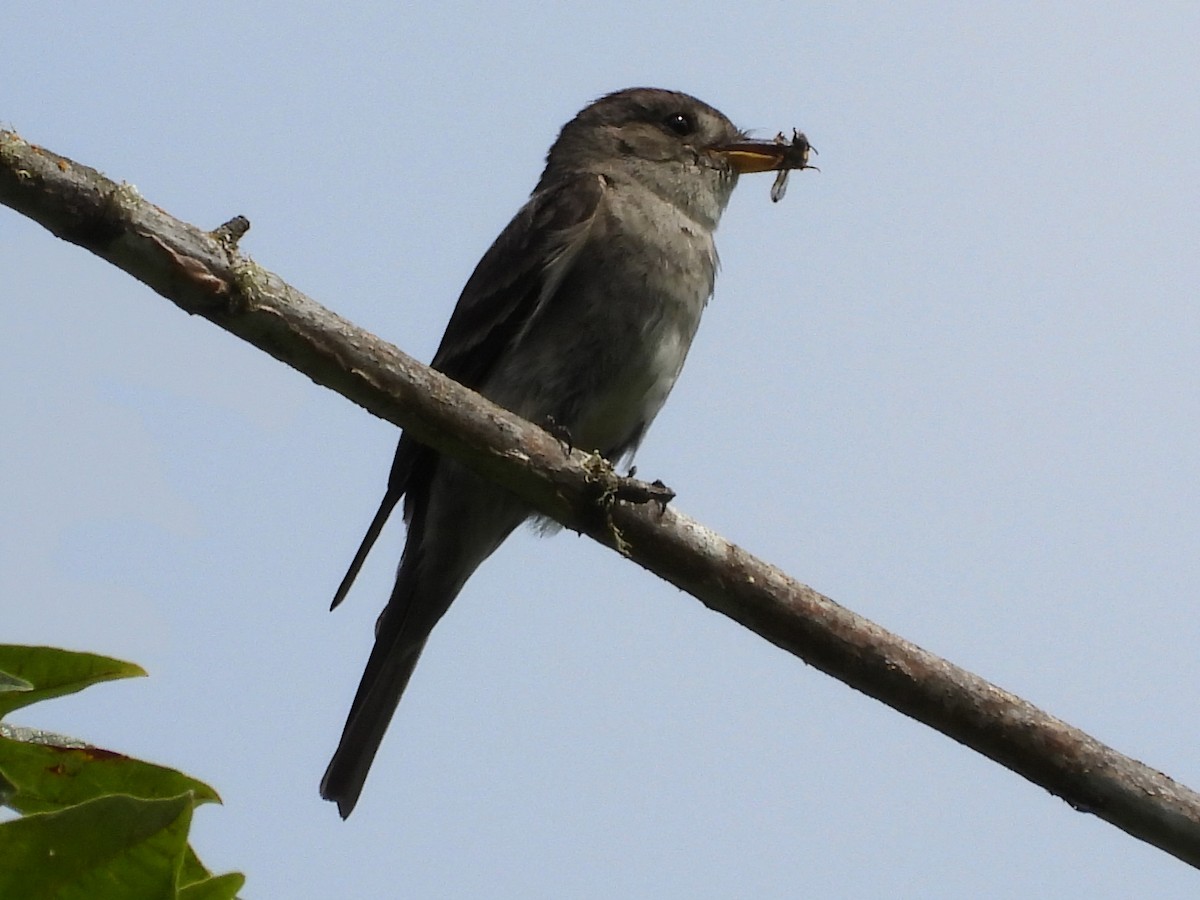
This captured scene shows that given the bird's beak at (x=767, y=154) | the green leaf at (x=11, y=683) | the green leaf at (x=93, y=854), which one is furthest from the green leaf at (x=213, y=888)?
the bird's beak at (x=767, y=154)

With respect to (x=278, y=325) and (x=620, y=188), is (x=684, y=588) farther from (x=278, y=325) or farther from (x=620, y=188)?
(x=620, y=188)

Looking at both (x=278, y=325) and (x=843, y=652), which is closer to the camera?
(x=278, y=325)

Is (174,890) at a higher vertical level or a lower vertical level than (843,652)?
lower

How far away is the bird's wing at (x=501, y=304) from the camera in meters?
5.46

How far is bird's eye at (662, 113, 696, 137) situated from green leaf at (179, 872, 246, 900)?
4.91 meters

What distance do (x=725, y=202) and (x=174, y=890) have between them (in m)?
4.71

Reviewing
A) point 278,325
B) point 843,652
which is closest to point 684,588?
point 843,652

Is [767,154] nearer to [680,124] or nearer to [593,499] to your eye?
[680,124]

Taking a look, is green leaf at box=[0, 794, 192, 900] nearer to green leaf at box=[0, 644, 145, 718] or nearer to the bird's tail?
green leaf at box=[0, 644, 145, 718]

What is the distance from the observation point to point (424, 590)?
5.71 m

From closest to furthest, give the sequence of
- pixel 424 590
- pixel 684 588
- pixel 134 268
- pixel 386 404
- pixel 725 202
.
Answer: pixel 134 268, pixel 386 404, pixel 684 588, pixel 424 590, pixel 725 202

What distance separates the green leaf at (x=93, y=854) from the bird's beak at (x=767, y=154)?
4.84 metres

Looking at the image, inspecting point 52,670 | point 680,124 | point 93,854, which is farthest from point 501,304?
point 93,854

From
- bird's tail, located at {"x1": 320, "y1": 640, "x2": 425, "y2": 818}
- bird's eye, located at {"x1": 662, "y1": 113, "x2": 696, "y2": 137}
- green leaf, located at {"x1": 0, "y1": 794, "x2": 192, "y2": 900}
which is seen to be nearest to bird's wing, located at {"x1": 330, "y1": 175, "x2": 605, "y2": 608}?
bird's tail, located at {"x1": 320, "y1": 640, "x2": 425, "y2": 818}
